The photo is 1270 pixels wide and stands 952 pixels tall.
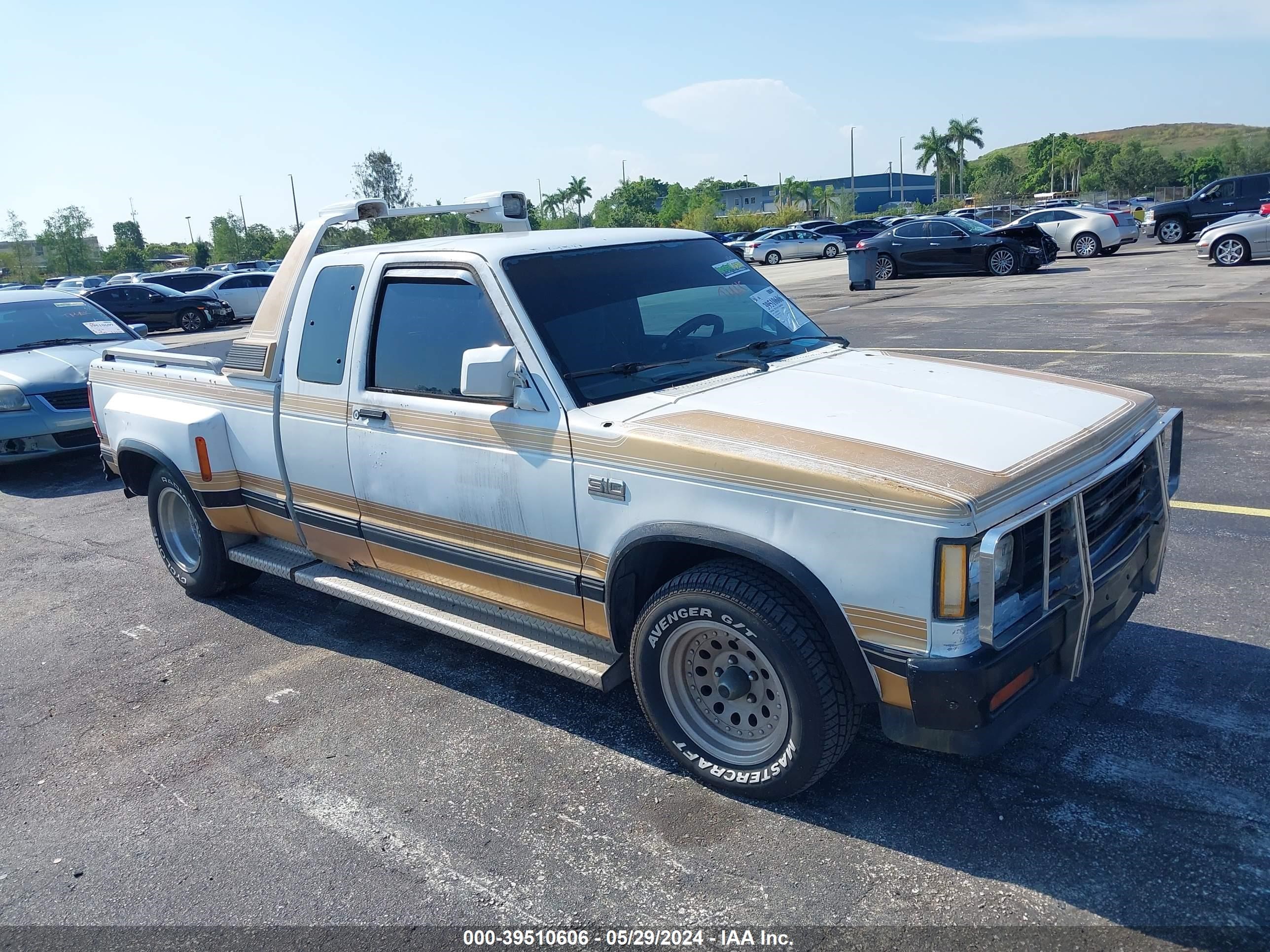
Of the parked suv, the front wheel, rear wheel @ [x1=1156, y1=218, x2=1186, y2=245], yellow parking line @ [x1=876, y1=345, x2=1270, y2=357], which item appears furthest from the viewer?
rear wheel @ [x1=1156, y1=218, x2=1186, y2=245]

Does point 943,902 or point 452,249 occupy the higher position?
point 452,249

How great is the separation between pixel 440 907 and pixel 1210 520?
497 centimetres

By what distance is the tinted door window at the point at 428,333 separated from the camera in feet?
13.4

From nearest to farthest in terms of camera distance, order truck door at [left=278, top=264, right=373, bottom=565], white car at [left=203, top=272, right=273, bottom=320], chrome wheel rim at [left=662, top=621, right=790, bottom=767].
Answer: chrome wheel rim at [left=662, top=621, right=790, bottom=767], truck door at [left=278, top=264, right=373, bottom=565], white car at [left=203, top=272, right=273, bottom=320]

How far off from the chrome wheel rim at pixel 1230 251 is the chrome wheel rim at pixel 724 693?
22977 millimetres

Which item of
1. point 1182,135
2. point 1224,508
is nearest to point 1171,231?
point 1224,508

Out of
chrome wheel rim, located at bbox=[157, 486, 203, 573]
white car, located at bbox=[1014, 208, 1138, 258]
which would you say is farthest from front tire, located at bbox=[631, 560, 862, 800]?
white car, located at bbox=[1014, 208, 1138, 258]

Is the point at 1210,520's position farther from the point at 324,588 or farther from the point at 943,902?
the point at 324,588

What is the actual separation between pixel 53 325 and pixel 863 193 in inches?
6037

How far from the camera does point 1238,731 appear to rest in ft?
11.9

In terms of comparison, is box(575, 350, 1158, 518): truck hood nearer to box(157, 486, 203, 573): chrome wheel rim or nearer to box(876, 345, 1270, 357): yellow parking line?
box(157, 486, 203, 573): chrome wheel rim

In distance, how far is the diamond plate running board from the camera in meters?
A: 3.74

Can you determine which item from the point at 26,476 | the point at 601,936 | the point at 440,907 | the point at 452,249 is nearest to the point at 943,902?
the point at 601,936

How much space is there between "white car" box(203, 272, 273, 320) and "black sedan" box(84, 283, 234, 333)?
56.4 inches
